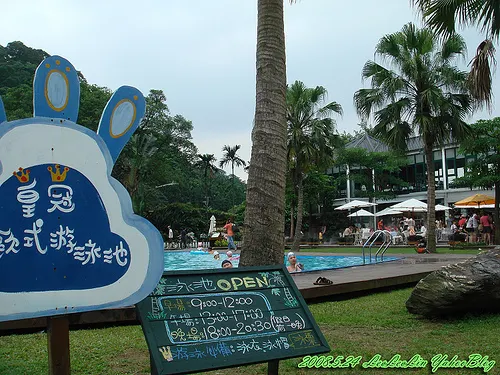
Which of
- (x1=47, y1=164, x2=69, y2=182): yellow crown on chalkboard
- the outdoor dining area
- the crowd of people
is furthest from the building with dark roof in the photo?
(x1=47, y1=164, x2=69, y2=182): yellow crown on chalkboard

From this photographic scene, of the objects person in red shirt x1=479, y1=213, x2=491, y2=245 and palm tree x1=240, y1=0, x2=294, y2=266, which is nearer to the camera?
palm tree x1=240, y1=0, x2=294, y2=266

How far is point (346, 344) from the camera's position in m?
5.25

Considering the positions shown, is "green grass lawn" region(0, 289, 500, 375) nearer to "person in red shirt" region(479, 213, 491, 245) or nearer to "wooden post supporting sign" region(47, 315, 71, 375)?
"wooden post supporting sign" region(47, 315, 71, 375)

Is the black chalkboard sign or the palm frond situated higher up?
the palm frond

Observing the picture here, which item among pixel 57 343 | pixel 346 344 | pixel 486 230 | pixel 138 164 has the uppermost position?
pixel 138 164

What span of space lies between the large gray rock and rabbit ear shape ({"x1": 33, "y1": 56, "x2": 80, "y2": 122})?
15.7ft

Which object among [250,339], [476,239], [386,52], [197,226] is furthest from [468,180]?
[250,339]

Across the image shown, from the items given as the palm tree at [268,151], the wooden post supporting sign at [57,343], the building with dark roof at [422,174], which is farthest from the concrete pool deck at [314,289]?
the building with dark roof at [422,174]

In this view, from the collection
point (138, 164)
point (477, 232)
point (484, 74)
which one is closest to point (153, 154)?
point (138, 164)

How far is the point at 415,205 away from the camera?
28500 millimetres

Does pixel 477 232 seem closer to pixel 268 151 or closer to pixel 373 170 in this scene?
pixel 373 170

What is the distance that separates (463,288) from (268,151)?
2.78m

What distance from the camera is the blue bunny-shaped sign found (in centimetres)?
304

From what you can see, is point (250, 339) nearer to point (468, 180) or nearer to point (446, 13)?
point (446, 13)
